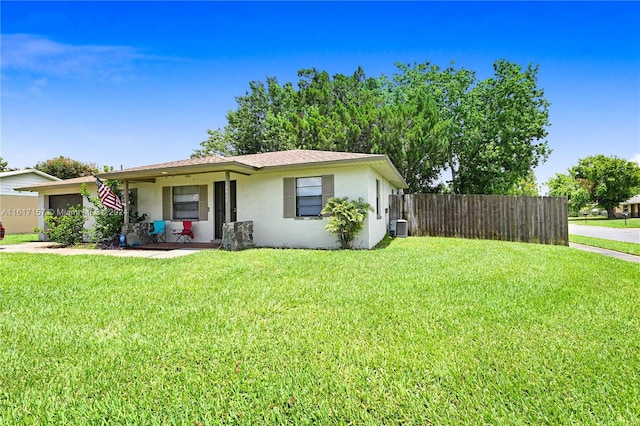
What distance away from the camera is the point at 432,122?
57.6 feet

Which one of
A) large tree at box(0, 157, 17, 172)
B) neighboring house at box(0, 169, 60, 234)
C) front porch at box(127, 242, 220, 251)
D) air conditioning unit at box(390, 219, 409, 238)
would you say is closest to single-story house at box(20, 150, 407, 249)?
front porch at box(127, 242, 220, 251)

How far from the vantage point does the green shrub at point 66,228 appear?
10836mm

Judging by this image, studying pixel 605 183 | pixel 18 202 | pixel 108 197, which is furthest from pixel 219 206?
pixel 605 183

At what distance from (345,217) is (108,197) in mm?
8482

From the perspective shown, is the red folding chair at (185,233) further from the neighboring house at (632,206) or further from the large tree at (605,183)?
the neighboring house at (632,206)

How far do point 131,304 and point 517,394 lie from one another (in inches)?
177

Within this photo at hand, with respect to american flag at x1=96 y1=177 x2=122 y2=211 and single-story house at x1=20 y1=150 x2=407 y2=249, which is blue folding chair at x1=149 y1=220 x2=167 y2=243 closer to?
single-story house at x1=20 y1=150 x2=407 y2=249

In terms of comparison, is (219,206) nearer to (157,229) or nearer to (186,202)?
(186,202)

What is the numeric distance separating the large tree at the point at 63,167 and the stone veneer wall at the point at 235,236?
97.7ft

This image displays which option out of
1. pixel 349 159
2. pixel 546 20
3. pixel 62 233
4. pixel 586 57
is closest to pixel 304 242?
pixel 349 159

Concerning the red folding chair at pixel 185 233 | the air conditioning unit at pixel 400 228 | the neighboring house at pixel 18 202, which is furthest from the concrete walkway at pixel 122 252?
the neighboring house at pixel 18 202

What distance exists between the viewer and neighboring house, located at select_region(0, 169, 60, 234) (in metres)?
17.3

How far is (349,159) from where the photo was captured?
877 centimetres

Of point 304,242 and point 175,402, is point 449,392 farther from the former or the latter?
point 304,242
